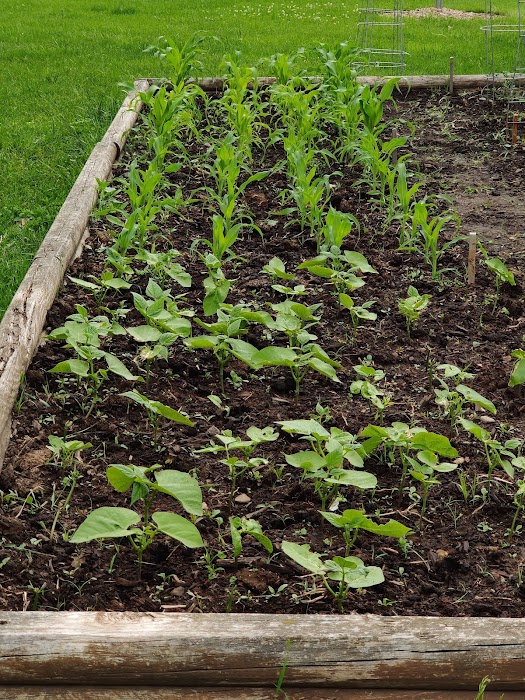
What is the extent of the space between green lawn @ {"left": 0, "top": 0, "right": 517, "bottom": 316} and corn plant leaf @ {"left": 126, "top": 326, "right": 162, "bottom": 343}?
849 mm

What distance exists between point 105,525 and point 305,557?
48 cm

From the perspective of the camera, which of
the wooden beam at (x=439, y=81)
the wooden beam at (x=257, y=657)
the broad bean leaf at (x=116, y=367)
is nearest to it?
the wooden beam at (x=257, y=657)

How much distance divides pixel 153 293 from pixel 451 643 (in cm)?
192

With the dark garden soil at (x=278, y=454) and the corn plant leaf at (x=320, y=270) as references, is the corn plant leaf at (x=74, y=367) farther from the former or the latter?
the corn plant leaf at (x=320, y=270)

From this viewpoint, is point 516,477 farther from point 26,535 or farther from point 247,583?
point 26,535

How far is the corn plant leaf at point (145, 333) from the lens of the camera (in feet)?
10.7

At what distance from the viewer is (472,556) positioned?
2.55 m

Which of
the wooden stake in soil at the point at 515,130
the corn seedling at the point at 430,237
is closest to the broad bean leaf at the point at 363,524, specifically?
the corn seedling at the point at 430,237

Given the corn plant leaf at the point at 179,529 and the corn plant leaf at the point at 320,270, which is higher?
the corn plant leaf at the point at 179,529

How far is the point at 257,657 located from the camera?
78.5 inches

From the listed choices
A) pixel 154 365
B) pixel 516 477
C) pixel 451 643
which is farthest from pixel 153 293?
pixel 451 643

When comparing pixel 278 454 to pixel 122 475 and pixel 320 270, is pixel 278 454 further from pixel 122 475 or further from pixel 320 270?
pixel 320 270

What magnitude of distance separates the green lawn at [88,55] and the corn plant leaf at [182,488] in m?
1.73

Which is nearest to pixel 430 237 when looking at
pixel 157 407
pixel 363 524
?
pixel 157 407
